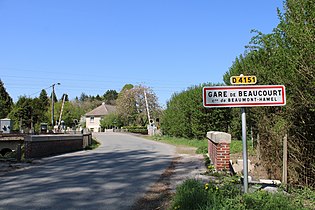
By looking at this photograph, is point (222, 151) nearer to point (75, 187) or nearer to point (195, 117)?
point (75, 187)

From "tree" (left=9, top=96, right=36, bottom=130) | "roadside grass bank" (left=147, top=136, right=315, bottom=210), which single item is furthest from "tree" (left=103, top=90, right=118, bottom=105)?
"roadside grass bank" (left=147, top=136, right=315, bottom=210)

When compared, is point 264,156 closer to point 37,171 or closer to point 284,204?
point 284,204

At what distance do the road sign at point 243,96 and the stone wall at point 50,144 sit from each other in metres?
Result: 14.0

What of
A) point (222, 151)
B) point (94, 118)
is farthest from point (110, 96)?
point (222, 151)

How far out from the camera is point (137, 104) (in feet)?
241

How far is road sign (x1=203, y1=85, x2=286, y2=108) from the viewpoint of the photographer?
20.2ft

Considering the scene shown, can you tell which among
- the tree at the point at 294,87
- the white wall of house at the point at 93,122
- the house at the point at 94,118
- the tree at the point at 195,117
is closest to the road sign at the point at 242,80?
the tree at the point at 294,87

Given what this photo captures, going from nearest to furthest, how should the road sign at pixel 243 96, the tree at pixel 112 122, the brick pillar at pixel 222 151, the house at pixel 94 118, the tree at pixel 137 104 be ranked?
the road sign at pixel 243 96 → the brick pillar at pixel 222 151 → the tree at pixel 137 104 → the tree at pixel 112 122 → the house at pixel 94 118

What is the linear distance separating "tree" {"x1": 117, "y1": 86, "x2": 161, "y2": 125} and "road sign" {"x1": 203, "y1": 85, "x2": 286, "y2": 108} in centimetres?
6282

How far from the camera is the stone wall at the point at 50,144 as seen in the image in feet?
59.1

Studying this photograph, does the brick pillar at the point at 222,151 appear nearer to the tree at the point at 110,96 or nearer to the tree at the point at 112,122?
the tree at the point at 112,122

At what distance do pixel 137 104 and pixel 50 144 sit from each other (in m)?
53.2

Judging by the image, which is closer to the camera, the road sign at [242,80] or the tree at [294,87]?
the road sign at [242,80]

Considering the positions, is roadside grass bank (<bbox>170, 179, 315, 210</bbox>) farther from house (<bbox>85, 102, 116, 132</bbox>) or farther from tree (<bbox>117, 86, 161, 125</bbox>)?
house (<bbox>85, 102, 116, 132</bbox>)
